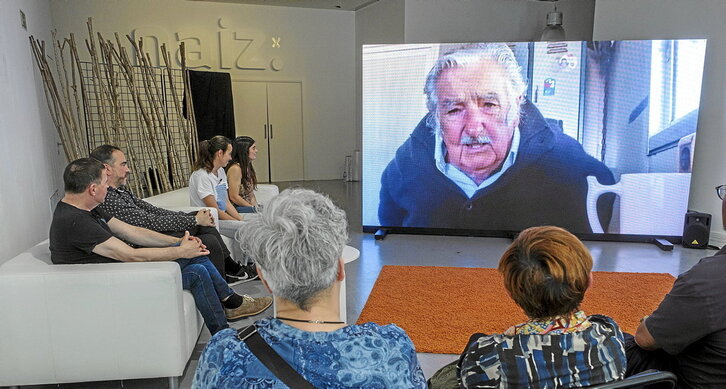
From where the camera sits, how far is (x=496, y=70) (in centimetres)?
481

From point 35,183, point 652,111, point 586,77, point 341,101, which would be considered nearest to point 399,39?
point 341,101

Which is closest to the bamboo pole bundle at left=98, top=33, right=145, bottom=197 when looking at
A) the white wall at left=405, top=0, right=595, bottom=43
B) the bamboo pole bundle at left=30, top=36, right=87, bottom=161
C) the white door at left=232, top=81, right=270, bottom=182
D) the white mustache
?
the bamboo pole bundle at left=30, top=36, right=87, bottom=161

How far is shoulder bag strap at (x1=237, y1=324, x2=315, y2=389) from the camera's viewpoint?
97 centimetres

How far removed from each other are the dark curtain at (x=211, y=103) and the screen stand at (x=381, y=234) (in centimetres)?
302

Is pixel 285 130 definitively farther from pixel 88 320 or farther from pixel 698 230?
pixel 88 320

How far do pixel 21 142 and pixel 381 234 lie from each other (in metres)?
3.08

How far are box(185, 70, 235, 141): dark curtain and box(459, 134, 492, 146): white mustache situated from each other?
3.66 m

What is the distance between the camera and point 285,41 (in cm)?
867

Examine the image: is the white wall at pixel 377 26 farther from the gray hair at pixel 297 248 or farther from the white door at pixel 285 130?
the gray hair at pixel 297 248

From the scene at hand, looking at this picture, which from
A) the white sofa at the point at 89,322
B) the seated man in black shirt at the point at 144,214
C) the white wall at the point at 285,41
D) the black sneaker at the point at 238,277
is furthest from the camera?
the white wall at the point at 285,41

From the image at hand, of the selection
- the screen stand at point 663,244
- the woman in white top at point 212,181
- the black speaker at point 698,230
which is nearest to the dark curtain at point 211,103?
the woman in white top at point 212,181

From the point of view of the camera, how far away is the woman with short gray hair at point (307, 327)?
0.99 metres

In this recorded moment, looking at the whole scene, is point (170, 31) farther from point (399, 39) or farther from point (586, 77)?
point (586, 77)

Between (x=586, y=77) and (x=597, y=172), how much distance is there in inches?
34.6
